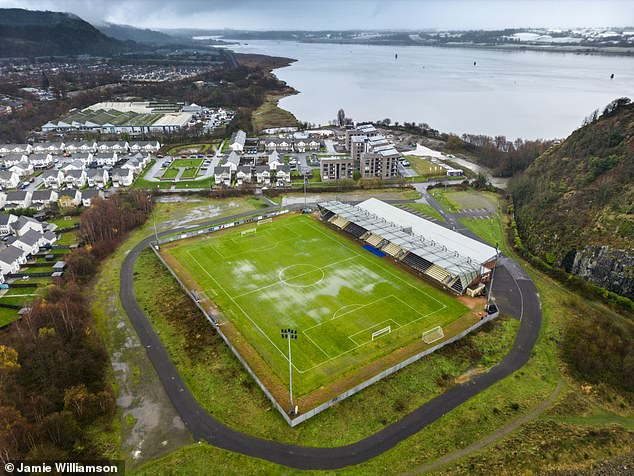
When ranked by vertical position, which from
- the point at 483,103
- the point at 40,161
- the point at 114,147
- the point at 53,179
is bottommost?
the point at 53,179

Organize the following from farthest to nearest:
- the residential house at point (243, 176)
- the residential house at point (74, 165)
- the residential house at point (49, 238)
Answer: the residential house at point (74, 165) → the residential house at point (243, 176) → the residential house at point (49, 238)

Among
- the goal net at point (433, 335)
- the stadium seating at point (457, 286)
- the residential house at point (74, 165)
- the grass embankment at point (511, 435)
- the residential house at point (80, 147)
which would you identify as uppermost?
the residential house at point (80, 147)

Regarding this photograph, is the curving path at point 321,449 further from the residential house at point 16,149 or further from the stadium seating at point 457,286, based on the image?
the residential house at point 16,149

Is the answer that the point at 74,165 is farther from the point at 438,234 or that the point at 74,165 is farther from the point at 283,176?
the point at 438,234

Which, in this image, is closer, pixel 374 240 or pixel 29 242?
pixel 29 242

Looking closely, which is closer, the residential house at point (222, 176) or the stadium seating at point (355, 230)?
the stadium seating at point (355, 230)

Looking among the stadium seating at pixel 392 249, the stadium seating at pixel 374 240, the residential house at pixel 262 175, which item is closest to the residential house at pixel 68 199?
the residential house at pixel 262 175

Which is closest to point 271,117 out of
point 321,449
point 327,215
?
point 327,215
